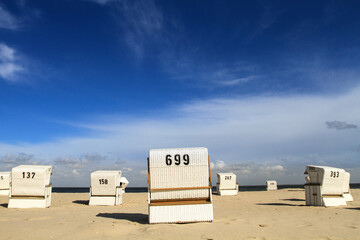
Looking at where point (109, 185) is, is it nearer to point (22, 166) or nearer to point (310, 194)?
point (22, 166)

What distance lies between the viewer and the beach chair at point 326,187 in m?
14.5

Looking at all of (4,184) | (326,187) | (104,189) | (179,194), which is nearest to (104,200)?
(104,189)

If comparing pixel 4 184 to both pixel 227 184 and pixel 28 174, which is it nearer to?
pixel 28 174

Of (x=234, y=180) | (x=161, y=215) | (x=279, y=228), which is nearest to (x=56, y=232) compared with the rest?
(x=161, y=215)

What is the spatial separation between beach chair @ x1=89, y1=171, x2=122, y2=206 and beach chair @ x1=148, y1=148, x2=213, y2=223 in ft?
33.6

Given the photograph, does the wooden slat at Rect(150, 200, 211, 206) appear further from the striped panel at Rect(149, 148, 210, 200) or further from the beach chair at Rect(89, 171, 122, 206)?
the beach chair at Rect(89, 171, 122, 206)

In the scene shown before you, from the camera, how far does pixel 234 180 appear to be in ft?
102

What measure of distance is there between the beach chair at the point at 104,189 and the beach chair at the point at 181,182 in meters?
10.2

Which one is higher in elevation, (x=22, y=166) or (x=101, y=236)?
(x=22, y=166)

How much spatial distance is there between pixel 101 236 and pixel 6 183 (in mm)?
28543

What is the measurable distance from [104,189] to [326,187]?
14518 millimetres

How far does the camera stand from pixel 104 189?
1903 centimetres

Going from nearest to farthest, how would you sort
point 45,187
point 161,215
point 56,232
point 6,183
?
point 56,232
point 161,215
point 45,187
point 6,183

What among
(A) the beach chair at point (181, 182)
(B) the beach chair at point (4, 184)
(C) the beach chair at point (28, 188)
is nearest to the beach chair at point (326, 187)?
(A) the beach chair at point (181, 182)
